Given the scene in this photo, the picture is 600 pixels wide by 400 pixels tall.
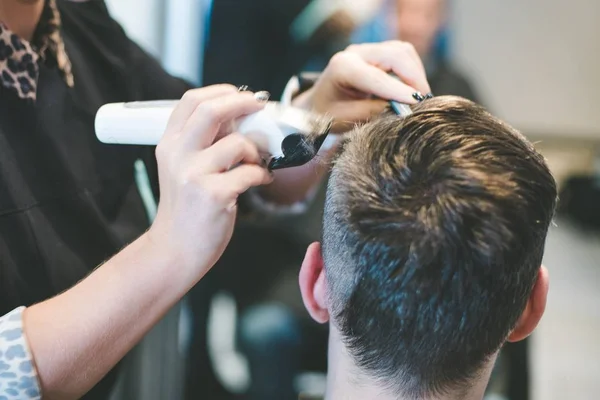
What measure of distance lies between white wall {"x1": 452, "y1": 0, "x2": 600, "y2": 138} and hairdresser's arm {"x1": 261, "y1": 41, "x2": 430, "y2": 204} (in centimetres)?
130

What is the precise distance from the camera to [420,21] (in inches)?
76.5

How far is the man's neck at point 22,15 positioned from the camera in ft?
2.68

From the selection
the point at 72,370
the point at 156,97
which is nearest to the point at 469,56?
the point at 156,97

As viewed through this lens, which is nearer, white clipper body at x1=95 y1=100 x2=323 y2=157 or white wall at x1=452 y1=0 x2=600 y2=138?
white clipper body at x1=95 y1=100 x2=323 y2=157

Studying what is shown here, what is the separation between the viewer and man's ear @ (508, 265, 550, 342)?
670mm

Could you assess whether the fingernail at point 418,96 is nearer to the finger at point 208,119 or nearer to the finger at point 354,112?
the finger at point 354,112

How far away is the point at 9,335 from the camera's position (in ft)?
2.08

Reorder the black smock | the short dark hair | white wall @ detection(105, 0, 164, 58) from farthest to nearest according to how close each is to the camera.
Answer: white wall @ detection(105, 0, 164, 58), the black smock, the short dark hair

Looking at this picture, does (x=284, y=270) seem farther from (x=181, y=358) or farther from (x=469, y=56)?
(x=469, y=56)

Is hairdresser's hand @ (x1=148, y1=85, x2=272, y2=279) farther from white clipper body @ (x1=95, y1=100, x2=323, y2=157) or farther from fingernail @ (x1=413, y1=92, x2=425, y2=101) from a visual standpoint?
fingernail @ (x1=413, y1=92, x2=425, y2=101)

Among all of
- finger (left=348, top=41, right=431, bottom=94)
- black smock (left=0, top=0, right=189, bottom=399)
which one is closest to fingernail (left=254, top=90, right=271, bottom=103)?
finger (left=348, top=41, right=431, bottom=94)

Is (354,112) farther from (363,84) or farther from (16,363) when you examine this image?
(16,363)

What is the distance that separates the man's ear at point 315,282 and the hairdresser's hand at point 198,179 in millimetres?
124

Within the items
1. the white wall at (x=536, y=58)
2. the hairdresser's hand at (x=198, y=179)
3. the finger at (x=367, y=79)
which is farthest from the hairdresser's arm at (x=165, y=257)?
the white wall at (x=536, y=58)
